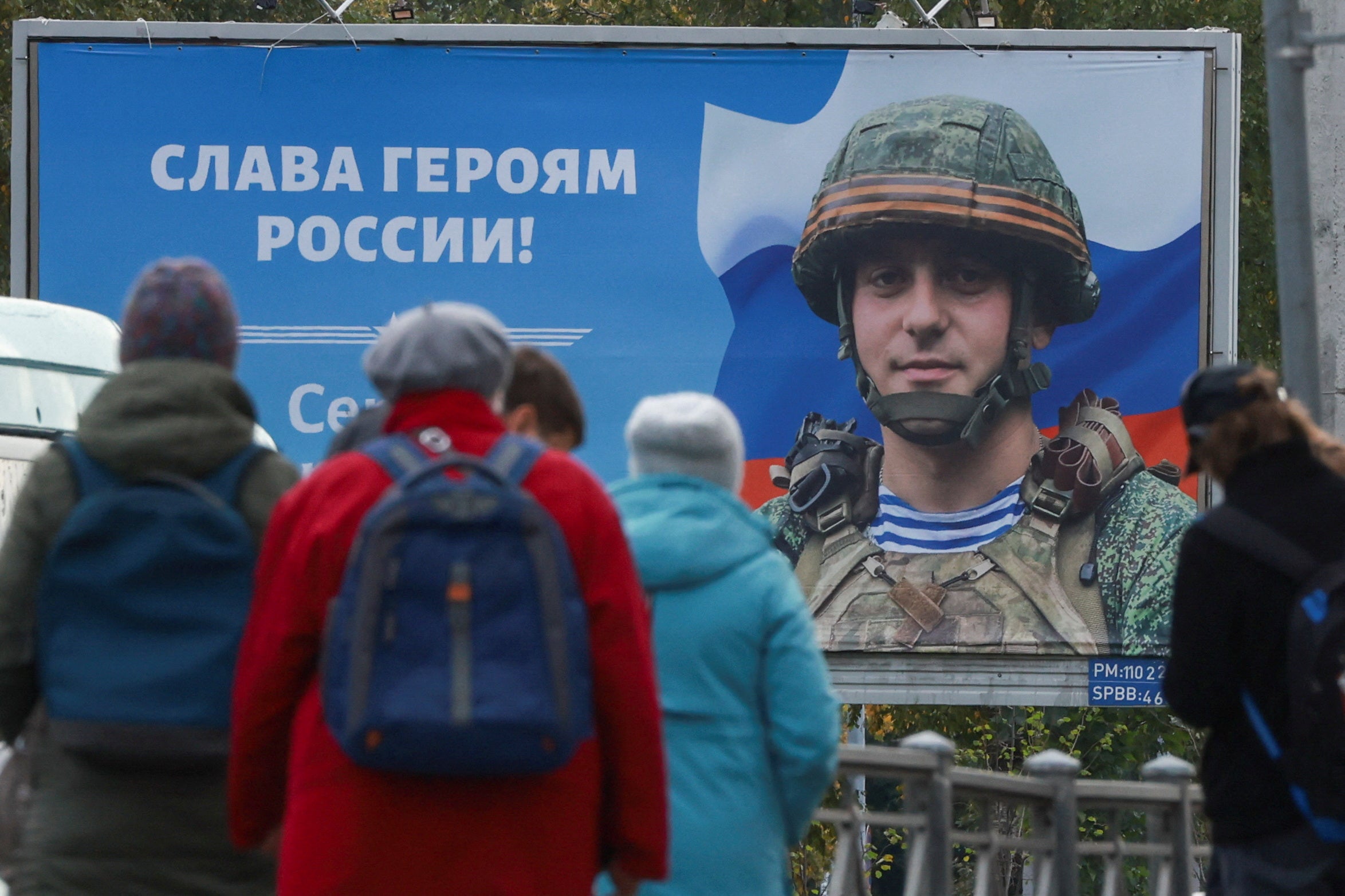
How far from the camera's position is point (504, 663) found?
2.42 meters

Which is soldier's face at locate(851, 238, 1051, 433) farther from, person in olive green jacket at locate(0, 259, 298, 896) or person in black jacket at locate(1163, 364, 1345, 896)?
person in olive green jacket at locate(0, 259, 298, 896)

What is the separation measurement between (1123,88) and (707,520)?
7134mm

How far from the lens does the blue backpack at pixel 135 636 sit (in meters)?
2.75

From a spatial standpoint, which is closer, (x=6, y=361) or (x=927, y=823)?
(x=927, y=823)

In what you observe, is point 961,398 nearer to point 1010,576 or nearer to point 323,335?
point 1010,576

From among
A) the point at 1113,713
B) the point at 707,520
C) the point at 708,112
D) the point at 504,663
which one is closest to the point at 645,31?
the point at 708,112

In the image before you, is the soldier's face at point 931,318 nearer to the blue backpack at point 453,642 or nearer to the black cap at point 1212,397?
the black cap at point 1212,397

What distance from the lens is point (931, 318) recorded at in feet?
31.4

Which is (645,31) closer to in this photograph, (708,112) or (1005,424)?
(708,112)

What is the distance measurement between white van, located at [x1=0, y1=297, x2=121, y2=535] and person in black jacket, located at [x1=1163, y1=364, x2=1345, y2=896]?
12.9ft

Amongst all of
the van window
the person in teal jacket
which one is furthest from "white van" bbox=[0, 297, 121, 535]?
the person in teal jacket

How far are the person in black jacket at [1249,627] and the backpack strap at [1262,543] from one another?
0.01 metres

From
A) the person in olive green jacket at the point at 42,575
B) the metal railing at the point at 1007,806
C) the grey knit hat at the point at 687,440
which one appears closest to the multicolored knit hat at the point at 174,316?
the person in olive green jacket at the point at 42,575

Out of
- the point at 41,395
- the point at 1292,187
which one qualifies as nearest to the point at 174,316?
the point at 1292,187
